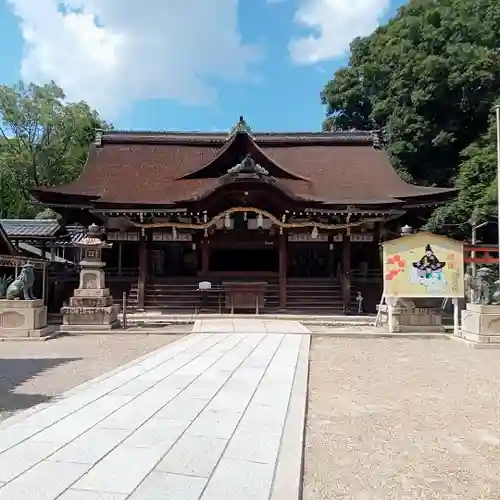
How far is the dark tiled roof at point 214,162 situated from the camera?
715 inches

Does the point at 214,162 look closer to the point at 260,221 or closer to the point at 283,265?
the point at 260,221

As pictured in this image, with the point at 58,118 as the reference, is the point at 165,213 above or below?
below

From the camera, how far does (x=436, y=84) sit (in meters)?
31.7

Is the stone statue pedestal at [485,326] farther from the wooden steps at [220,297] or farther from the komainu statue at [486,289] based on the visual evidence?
the wooden steps at [220,297]

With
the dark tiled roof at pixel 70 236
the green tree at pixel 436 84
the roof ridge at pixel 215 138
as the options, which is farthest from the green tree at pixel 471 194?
the dark tiled roof at pixel 70 236

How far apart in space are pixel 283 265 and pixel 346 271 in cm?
215

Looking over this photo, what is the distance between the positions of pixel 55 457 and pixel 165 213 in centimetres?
1415

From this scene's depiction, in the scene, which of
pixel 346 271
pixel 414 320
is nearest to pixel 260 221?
pixel 346 271

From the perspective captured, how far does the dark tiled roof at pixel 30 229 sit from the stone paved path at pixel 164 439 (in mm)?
14661

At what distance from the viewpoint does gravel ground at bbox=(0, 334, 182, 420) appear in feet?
18.8

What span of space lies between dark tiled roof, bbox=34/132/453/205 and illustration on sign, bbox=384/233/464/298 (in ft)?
16.3

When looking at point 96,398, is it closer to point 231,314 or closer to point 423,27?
point 231,314

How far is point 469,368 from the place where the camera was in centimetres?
783

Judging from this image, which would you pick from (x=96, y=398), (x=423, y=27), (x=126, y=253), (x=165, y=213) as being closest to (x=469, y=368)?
(x=96, y=398)
